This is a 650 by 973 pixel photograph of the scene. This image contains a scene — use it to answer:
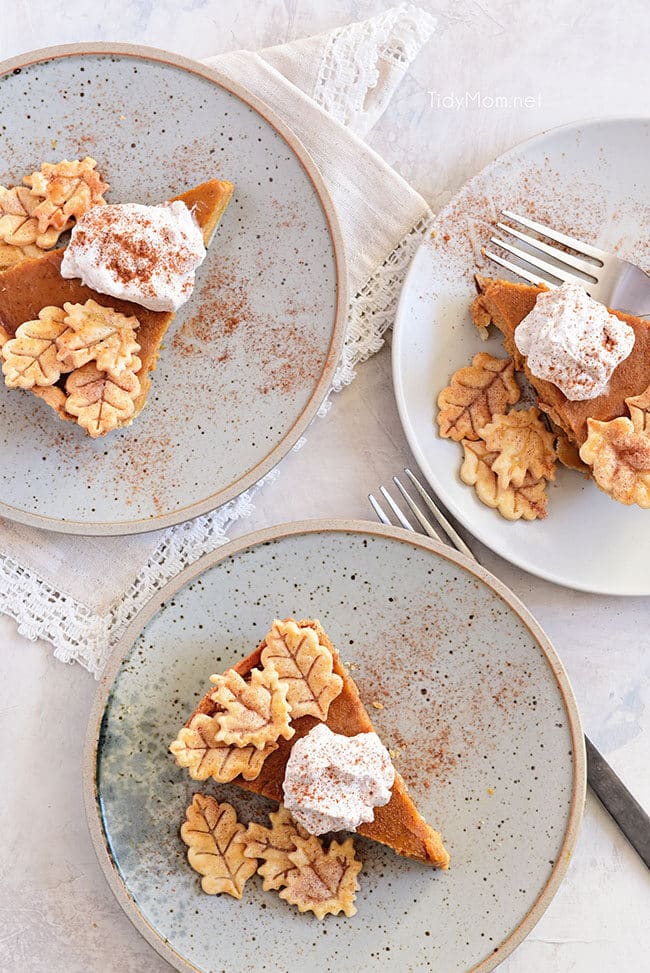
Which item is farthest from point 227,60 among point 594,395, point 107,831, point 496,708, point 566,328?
point 107,831

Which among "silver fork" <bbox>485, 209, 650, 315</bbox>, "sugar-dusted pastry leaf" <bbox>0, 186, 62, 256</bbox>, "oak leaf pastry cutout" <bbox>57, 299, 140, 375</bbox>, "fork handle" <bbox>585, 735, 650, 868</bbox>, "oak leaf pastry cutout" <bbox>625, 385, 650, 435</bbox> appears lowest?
"fork handle" <bbox>585, 735, 650, 868</bbox>

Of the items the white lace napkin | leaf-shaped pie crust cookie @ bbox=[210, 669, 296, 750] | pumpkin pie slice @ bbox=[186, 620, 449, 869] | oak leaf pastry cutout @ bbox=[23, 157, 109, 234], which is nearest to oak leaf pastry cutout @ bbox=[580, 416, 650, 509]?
the white lace napkin

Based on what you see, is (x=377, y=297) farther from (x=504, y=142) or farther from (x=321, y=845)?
(x=321, y=845)

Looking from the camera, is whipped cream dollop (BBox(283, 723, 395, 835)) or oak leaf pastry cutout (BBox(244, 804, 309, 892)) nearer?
whipped cream dollop (BBox(283, 723, 395, 835))

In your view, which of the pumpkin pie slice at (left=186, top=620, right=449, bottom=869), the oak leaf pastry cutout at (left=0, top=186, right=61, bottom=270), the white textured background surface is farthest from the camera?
the white textured background surface

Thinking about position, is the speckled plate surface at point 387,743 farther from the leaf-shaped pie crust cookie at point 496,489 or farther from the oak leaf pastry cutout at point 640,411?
the oak leaf pastry cutout at point 640,411

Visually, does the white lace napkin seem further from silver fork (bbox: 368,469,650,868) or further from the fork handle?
the fork handle

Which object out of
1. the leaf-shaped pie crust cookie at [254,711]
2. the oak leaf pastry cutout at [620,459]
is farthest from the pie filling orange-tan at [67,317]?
the oak leaf pastry cutout at [620,459]
